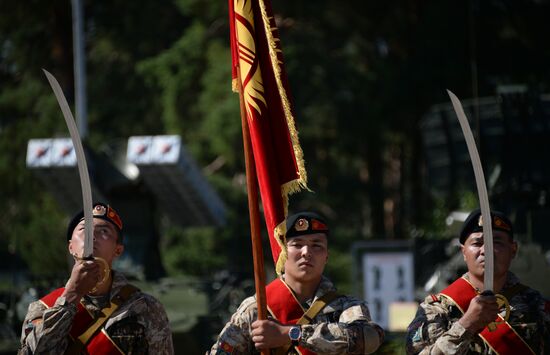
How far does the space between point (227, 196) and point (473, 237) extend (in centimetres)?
2635

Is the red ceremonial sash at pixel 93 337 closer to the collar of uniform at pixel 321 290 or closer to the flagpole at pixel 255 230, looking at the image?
the flagpole at pixel 255 230

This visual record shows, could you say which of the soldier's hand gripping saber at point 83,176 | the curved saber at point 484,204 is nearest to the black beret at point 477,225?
the curved saber at point 484,204

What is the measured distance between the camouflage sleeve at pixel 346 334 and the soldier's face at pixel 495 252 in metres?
0.54

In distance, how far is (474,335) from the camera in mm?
5629

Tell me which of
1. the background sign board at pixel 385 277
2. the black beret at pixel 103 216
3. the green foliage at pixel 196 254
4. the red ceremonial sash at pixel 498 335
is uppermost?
the black beret at pixel 103 216

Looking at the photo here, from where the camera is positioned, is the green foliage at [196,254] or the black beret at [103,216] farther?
the green foliage at [196,254]

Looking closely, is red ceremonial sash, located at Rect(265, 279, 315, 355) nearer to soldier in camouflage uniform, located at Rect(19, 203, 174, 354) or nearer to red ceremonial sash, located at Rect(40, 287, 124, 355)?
soldier in camouflage uniform, located at Rect(19, 203, 174, 354)

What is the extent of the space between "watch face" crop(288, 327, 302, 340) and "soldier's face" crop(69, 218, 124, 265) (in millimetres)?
977

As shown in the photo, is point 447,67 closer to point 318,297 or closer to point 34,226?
point 34,226

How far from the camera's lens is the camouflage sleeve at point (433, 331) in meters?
5.49

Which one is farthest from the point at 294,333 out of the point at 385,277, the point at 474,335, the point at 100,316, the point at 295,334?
the point at 385,277

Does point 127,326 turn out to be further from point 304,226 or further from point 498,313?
point 498,313

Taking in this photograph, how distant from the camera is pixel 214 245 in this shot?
34.2 m

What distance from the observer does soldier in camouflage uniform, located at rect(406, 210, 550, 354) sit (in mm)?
5770
